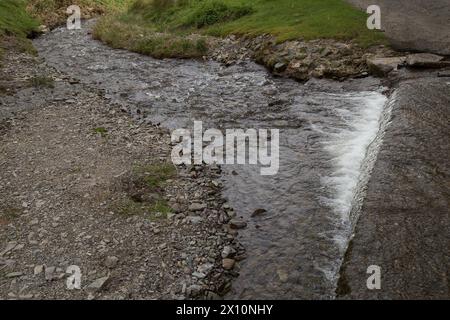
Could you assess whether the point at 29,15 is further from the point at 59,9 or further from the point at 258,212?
the point at 258,212

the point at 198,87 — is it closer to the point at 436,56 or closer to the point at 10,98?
the point at 10,98

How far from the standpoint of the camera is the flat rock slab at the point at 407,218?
30.7ft

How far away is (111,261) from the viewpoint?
445 inches

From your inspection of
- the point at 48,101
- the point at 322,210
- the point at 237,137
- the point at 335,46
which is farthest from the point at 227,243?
the point at 335,46

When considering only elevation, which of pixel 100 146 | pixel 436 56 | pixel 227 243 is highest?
pixel 436 56

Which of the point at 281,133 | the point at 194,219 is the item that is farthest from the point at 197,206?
the point at 281,133

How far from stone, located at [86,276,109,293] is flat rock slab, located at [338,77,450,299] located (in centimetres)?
566

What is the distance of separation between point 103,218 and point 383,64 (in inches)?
655

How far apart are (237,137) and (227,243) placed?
24.7 feet

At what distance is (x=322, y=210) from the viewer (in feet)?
42.7

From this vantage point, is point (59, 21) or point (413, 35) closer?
point (413, 35)

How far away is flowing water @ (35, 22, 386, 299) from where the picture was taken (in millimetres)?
11102

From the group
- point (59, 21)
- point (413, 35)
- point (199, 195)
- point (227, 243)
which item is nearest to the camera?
point (227, 243)

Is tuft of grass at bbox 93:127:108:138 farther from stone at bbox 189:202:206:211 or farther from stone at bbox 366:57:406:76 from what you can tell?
stone at bbox 366:57:406:76
